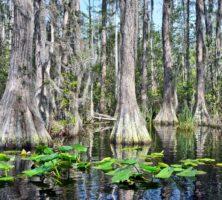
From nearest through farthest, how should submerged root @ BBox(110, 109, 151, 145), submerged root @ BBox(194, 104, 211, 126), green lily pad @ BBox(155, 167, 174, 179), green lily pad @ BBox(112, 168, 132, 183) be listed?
green lily pad @ BBox(112, 168, 132, 183) → green lily pad @ BBox(155, 167, 174, 179) → submerged root @ BBox(110, 109, 151, 145) → submerged root @ BBox(194, 104, 211, 126)

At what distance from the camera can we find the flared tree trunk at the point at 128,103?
9.39 m

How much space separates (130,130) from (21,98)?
2676 mm

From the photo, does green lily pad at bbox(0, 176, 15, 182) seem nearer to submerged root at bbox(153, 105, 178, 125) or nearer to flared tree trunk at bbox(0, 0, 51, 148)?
flared tree trunk at bbox(0, 0, 51, 148)

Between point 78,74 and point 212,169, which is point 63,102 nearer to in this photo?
point 78,74

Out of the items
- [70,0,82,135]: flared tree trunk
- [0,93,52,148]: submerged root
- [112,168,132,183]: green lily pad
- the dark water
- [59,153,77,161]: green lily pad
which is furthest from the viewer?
[70,0,82,135]: flared tree trunk

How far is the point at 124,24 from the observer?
10422 mm

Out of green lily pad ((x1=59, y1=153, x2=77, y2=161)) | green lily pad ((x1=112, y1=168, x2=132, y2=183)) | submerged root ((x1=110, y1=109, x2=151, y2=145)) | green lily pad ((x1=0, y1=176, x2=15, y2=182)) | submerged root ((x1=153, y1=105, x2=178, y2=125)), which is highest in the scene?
submerged root ((x1=153, y1=105, x2=178, y2=125))

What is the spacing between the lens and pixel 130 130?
9.40m

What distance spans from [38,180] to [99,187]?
98 centimetres

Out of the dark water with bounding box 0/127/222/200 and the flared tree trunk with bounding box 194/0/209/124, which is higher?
the flared tree trunk with bounding box 194/0/209/124

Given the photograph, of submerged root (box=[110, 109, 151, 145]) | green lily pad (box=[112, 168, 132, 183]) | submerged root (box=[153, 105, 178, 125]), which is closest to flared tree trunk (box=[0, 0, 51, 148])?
submerged root (box=[110, 109, 151, 145])

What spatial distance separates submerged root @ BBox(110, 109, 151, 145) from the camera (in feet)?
30.5

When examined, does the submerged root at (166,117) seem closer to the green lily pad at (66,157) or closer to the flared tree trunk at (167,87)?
the flared tree trunk at (167,87)

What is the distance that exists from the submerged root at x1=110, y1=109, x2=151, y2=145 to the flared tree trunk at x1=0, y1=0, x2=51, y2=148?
170 centimetres
